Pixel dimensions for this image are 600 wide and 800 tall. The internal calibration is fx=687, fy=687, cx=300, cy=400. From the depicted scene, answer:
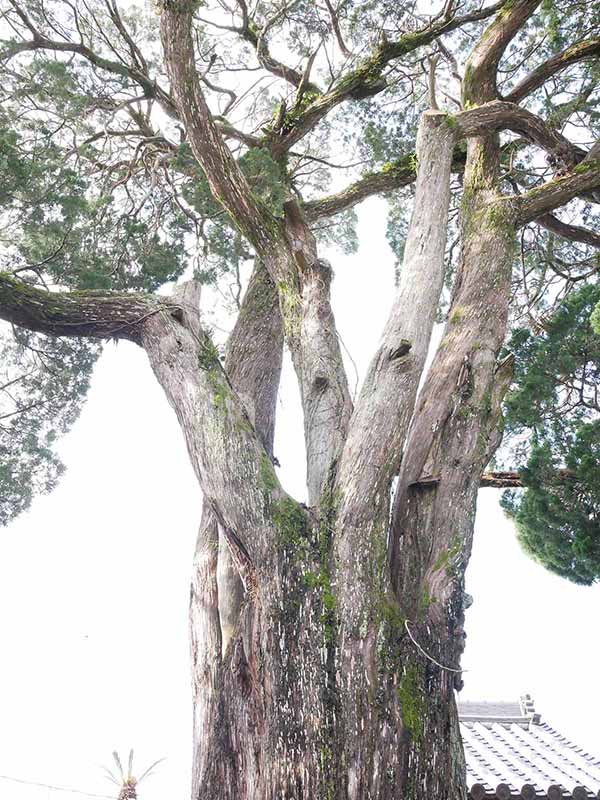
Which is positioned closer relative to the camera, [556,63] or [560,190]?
[560,190]

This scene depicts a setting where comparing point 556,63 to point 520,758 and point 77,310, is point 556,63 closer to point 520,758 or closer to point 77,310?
point 77,310

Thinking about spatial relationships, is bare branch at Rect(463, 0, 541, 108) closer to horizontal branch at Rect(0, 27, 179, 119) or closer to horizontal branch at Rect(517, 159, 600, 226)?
horizontal branch at Rect(517, 159, 600, 226)

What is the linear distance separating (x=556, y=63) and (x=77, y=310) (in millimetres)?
3894

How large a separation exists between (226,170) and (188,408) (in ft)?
4.67

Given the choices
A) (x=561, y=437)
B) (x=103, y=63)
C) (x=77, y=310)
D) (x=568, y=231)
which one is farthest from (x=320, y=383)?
A: (x=103, y=63)

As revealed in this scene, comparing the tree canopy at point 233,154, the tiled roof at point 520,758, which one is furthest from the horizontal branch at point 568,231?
the tiled roof at point 520,758

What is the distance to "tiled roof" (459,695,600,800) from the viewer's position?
5215 mm

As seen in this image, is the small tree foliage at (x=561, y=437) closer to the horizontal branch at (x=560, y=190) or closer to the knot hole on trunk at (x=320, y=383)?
the horizontal branch at (x=560, y=190)

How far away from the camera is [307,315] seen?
3.79 m

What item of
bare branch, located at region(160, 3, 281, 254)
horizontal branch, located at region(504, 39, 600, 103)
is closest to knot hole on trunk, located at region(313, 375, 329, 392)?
bare branch, located at region(160, 3, 281, 254)

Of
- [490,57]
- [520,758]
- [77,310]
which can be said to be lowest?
[520,758]

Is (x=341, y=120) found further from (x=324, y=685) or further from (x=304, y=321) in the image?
(x=324, y=685)

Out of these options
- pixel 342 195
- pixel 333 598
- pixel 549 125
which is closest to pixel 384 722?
pixel 333 598

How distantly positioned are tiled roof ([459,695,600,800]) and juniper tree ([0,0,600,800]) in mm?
2446
